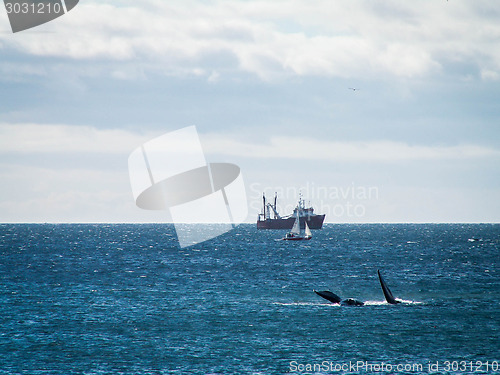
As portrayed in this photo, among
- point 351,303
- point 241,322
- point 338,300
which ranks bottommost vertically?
point 241,322

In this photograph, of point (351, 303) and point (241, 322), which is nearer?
point (241, 322)

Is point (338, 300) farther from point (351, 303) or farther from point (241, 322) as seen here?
point (241, 322)

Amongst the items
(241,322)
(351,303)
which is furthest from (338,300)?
(241,322)

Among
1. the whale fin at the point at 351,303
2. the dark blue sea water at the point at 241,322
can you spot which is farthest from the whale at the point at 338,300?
the dark blue sea water at the point at 241,322

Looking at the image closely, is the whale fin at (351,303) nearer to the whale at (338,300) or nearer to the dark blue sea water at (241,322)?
the whale at (338,300)

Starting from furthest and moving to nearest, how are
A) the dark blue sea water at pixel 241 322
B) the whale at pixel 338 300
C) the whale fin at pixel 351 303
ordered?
1. the whale at pixel 338 300
2. the whale fin at pixel 351 303
3. the dark blue sea water at pixel 241 322

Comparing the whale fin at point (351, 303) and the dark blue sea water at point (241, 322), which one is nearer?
the dark blue sea water at point (241, 322)

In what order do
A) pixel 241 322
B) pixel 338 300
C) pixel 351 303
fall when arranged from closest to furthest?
1. pixel 241 322
2. pixel 351 303
3. pixel 338 300

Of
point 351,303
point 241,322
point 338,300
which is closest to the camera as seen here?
point 241,322

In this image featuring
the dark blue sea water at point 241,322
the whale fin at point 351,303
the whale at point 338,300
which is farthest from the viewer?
the whale at point 338,300

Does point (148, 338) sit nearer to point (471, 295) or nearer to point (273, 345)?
point (273, 345)

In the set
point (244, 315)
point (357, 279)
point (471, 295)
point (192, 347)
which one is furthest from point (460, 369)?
point (357, 279)

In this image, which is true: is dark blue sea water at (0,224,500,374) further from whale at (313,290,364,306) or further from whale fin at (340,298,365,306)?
whale fin at (340,298,365,306)

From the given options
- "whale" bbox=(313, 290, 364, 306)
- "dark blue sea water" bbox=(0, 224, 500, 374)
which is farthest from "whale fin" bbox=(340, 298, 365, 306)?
"dark blue sea water" bbox=(0, 224, 500, 374)
